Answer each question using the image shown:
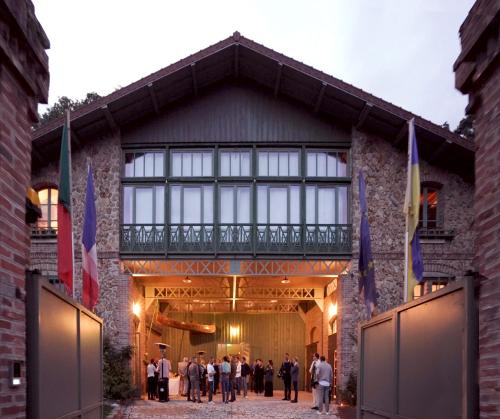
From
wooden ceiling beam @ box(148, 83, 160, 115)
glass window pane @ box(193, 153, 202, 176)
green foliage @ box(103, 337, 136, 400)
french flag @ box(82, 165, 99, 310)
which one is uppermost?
wooden ceiling beam @ box(148, 83, 160, 115)

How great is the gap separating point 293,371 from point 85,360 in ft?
55.8

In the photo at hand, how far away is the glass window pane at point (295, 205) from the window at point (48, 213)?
7.98 metres

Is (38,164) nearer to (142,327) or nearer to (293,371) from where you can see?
(142,327)

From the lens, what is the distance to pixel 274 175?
22516mm

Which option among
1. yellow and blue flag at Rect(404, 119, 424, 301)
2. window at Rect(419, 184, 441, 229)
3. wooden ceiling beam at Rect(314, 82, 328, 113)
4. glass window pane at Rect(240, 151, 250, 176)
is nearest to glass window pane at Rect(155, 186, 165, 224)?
glass window pane at Rect(240, 151, 250, 176)

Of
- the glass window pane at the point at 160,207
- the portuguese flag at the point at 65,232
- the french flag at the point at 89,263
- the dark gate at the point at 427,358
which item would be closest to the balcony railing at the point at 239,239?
the glass window pane at the point at 160,207

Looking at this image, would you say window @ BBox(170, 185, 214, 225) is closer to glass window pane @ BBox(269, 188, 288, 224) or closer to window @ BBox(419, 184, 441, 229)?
glass window pane @ BBox(269, 188, 288, 224)

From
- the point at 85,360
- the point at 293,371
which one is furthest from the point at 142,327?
the point at 85,360

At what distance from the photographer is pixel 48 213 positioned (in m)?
22.8

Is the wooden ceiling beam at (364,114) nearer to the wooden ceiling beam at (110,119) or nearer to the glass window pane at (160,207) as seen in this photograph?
the glass window pane at (160,207)

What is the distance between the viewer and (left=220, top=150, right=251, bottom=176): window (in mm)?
22562

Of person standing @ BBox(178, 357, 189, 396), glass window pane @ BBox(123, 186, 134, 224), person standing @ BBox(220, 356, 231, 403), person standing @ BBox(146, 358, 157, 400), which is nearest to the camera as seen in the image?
glass window pane @ BBox(123, 186, 134, 224)

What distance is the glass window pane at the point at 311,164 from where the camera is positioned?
22.5 meters

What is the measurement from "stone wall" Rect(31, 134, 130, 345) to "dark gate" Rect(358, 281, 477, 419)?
50.3 ft
